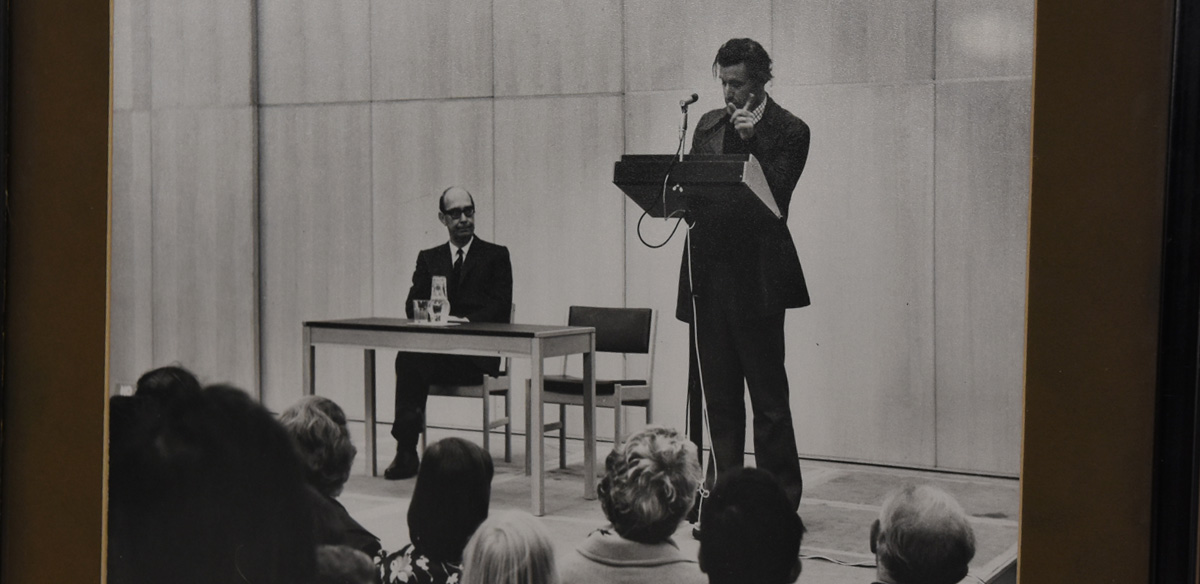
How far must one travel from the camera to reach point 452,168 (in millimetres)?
2994

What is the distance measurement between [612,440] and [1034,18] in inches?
55.8

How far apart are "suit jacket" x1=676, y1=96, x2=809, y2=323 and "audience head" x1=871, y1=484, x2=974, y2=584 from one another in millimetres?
542

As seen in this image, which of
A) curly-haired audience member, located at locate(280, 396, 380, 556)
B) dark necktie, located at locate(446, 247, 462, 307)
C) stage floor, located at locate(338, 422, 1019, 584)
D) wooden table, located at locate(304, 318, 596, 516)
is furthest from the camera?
curly-haired audience member, located at locate(280, 396, 380, 556)

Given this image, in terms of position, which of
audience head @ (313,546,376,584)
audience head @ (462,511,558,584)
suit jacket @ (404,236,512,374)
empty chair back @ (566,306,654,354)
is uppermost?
suit jacket @ (404,236,512,374)

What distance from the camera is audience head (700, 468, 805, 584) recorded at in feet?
8.88

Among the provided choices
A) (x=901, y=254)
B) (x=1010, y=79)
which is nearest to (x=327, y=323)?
(x=901, y=254)

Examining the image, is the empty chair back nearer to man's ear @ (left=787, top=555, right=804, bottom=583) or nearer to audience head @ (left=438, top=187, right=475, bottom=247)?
audience head @ (left=438, top=187, right=475, bottom=247)

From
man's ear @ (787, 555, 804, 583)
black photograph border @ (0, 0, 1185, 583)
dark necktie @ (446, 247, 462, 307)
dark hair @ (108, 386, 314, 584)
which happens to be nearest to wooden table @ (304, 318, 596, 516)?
dark necktie @ (446, 247, 462, 307)

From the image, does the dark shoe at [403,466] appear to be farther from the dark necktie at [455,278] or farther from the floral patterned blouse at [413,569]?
the dark necktie at [455,278]

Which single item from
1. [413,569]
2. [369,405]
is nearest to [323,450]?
[369,405]

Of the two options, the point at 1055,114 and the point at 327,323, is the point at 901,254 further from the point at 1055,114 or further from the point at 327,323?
the point at 327,323

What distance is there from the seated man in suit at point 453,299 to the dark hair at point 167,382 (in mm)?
629

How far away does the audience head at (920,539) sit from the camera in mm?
2547

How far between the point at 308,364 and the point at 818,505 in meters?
1.50
